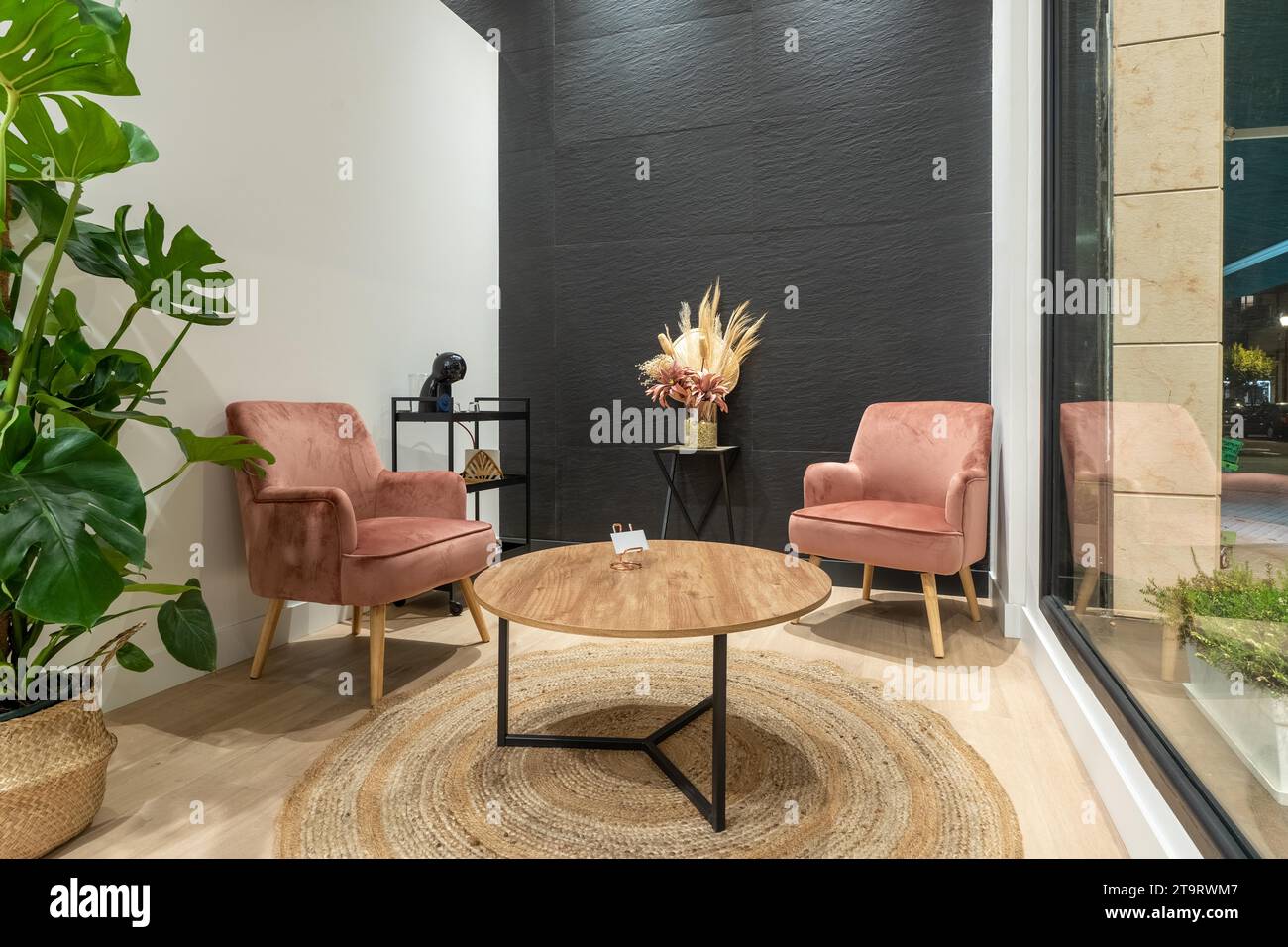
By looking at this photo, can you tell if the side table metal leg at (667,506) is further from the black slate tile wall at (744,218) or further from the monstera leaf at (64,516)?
the monstera leaf at (64,516)

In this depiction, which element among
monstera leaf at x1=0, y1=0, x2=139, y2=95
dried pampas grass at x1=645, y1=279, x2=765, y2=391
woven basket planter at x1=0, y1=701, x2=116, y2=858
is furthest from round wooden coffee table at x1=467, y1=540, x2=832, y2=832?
dried pampas grass at x1=645, y1=279, x2=765, y2=391

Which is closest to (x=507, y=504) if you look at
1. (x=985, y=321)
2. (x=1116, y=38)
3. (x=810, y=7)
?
(x=985, y=321)

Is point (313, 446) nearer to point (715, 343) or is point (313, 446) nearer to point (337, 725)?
point (337, 725)

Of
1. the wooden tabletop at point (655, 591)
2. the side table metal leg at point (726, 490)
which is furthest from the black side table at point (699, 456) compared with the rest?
the wooden tabletop at point (655, 591)

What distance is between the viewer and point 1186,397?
1.44m

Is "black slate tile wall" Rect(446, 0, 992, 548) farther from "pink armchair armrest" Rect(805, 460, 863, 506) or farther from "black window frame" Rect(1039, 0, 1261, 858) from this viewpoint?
"black window frame" Rect(1039, 0, 1261, 858)

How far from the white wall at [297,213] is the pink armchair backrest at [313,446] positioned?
14 centimetres

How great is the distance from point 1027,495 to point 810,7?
2.71 metres

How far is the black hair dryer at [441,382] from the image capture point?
347 cm

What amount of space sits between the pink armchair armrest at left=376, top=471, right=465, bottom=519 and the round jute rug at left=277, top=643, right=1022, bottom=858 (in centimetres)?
73

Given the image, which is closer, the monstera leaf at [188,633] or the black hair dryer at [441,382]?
the monstera leaf at [188,633]

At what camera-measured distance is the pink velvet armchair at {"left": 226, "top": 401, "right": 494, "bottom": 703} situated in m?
2.32

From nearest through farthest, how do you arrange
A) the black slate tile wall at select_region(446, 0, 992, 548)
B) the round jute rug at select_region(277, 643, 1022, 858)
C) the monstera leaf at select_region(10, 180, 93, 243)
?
1. the round jute rug at select_region(277, 643, 1022, 858)
2. the monstera leaf at select_region(10, 180, 93, 243)
3. the black slate tile wall at select_region(446, 0, 992, 548)

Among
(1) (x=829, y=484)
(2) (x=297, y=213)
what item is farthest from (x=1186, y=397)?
(2) (x=297, y=213)
